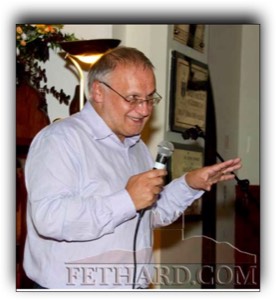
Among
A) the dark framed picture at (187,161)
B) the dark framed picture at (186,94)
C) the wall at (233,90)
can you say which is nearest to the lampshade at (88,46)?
the dark framed picture at (186,94)

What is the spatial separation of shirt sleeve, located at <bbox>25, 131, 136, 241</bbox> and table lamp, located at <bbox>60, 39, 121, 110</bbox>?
0.60m

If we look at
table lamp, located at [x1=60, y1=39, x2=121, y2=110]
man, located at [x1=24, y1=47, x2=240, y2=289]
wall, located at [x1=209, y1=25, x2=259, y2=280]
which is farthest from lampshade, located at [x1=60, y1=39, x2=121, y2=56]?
wall, located at [x1=209, y1=25, x2=259, y2=280]

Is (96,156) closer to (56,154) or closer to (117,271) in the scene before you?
(56,154)

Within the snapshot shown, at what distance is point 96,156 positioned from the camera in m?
1.35

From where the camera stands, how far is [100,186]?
131 centimetres

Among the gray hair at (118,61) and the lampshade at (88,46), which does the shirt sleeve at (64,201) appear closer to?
the gray hair at (118,61)

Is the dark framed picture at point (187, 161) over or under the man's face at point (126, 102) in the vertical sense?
under

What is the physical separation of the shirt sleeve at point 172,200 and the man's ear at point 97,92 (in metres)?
0.32

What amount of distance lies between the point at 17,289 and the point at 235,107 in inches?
80.3

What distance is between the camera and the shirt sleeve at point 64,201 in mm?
1225

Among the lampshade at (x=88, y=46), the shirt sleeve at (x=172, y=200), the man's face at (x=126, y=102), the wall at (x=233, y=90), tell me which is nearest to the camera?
the man's face at (x=126, y=102)

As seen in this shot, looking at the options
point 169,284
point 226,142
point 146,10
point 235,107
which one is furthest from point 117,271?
point 235,107

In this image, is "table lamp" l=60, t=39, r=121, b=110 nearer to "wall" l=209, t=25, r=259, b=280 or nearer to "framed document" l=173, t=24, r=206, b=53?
"framed document" l=173, t=24, r=206, b=53

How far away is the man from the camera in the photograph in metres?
1.24
